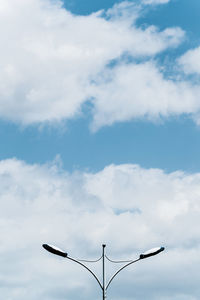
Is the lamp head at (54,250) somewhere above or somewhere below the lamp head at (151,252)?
below

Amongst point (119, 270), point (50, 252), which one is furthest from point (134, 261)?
point (50, 252)

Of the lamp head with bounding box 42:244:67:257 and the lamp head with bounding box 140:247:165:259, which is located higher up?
the lamp head with bounding box 140:247:165:259

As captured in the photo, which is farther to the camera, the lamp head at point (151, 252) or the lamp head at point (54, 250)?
the lamp head at point (151, 252)

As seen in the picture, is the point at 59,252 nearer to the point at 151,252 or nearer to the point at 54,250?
the point at 54,250

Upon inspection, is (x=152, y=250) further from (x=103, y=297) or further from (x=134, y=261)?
(x=103, y=297)

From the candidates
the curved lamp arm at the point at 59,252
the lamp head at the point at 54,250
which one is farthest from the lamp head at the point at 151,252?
the lamp head at the point at 54,250

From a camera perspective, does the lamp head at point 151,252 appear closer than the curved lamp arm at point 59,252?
No

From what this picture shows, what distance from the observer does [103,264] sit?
80.6 ft

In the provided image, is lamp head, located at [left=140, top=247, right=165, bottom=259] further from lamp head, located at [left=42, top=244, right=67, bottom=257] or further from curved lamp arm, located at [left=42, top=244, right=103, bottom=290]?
lamp head, located at [left=42, top=244, right=67, bottom=257]

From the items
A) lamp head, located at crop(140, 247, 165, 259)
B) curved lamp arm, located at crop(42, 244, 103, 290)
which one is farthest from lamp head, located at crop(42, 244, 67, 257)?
lamp head, located at crop(140, 247, 165, 259)

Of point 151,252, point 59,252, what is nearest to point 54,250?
point 59,252

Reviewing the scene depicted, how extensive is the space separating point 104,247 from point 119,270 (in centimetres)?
134

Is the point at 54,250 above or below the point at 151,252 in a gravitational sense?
below

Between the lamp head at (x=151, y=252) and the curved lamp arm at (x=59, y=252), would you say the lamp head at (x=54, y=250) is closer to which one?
the curved lamp arm at (x=59, y=252)
